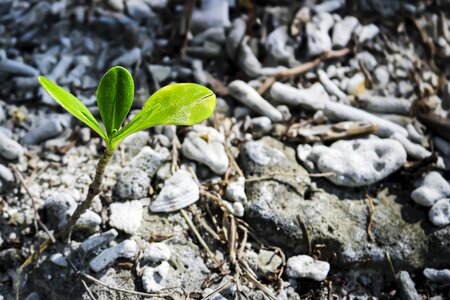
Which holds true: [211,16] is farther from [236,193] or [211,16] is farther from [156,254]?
[156,254]

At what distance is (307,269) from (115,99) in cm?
51

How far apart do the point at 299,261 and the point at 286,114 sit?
1.18 ft

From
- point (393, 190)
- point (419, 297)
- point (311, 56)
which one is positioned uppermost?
point (311, 56)

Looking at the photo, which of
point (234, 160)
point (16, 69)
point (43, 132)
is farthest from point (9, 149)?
point (234, 160)

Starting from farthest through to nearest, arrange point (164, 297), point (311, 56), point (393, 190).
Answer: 1. point (311, 56)
2. point (393, 190)
3. point (164, 297)

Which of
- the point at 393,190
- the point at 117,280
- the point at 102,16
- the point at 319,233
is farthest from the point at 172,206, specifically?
the point at 102,16

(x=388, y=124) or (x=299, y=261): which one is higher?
(x=388, y=124)

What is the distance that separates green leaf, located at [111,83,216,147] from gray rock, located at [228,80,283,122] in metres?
0.42

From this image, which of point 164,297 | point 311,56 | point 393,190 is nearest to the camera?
point 164,297

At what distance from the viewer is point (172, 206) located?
1075 millimetres

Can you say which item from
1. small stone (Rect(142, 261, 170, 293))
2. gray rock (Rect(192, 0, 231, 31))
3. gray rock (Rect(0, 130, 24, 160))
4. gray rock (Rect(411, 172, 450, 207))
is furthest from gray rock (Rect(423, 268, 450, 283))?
gray rock (Rect(0, 130, 24, 160))

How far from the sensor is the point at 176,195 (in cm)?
108

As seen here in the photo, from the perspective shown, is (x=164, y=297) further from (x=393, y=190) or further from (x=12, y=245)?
(x=393, y=190)

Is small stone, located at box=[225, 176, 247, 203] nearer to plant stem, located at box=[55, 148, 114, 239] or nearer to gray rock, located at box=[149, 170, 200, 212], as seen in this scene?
gray rock, located at box=[149, 170, 200, 212]
